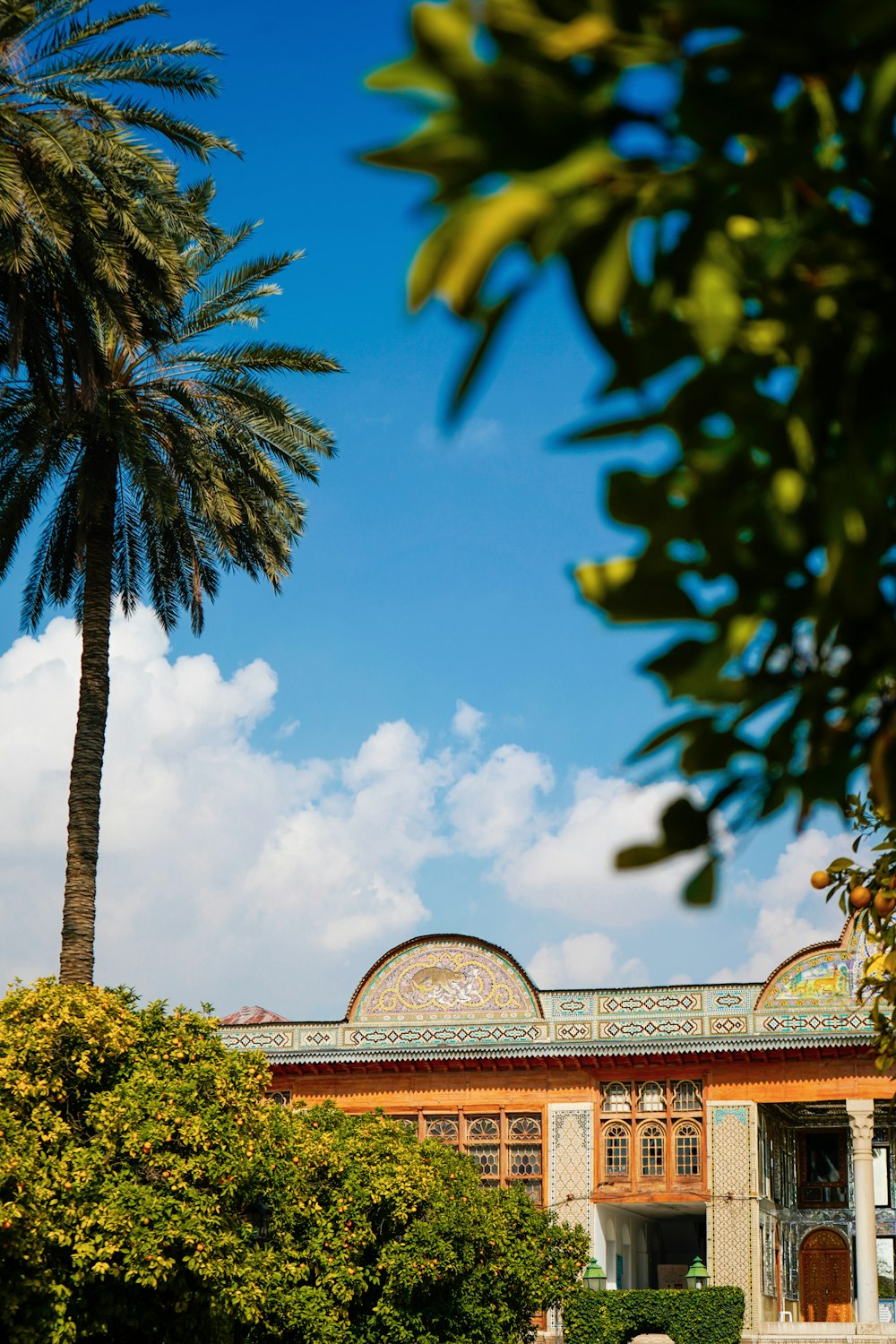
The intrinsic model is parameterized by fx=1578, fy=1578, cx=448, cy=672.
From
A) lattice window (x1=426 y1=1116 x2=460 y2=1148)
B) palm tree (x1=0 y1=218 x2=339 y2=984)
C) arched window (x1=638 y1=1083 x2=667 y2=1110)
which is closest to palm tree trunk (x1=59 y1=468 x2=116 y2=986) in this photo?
palm tree (x1=0 y1=218 x2=339 y2=984)

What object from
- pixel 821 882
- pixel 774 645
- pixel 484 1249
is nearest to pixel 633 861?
pixel 774 645

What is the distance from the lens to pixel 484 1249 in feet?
72.6

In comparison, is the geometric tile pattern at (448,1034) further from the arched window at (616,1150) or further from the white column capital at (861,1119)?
the white column capital at (861,1119)

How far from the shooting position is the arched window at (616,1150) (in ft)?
95.8

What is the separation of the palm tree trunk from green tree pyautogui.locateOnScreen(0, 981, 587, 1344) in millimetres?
1866

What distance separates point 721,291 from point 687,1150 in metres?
29.3

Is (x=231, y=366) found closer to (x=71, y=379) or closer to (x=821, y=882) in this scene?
(x=71, y=379)

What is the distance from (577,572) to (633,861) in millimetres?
365

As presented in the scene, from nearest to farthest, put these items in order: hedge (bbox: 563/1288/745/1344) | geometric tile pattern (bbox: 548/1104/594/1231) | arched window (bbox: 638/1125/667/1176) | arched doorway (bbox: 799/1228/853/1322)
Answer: hedge (bbox: 563/1288/745/1344) → geometric tile pattern (bbox: 548/1104/594/1231) → arched window (bbox: 638/1125/667/1176) → arched doorway (bbox: 799/1228/853/1322)

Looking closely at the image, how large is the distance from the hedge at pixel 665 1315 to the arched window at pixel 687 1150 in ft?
7.09

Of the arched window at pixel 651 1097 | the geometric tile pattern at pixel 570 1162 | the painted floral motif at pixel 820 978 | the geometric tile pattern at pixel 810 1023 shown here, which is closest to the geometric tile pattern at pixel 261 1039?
the geometric tile pattern at pixel 570 1162

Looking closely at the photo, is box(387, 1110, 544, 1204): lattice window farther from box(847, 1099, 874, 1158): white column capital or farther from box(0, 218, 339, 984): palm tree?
box(0, 218, 339, 984): palm tree

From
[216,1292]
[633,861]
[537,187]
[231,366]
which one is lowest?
[216,1292]

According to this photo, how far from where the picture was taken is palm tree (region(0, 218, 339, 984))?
20547mm
